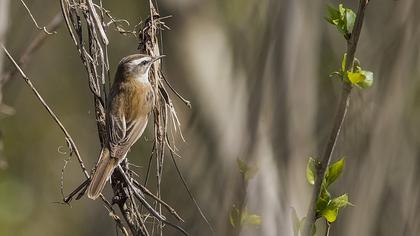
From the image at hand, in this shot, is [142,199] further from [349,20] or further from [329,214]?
[349,20]

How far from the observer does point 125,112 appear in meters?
5.34

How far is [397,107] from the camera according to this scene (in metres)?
4.05

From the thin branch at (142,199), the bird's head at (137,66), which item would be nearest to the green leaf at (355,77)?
the thin branch at (142,199)

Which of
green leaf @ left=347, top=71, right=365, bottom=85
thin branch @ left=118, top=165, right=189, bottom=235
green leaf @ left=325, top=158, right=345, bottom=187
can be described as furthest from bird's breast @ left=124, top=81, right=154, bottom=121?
green leaf @ left=347, top=71, right=365, bottom=85

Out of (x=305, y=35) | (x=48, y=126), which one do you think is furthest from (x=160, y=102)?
(x=48, y=126)

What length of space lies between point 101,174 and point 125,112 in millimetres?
1004

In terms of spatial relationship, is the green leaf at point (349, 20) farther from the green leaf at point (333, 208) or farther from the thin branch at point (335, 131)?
the green leaf at point (333, 208)

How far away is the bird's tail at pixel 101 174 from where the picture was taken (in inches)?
168

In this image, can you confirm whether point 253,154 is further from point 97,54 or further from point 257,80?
point 97,54

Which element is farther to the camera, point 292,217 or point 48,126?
point 48,126

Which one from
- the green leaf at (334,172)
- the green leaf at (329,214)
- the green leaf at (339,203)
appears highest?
the green leaf at (334,172)

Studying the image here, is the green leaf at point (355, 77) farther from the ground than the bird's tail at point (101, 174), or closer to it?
farther from the ground

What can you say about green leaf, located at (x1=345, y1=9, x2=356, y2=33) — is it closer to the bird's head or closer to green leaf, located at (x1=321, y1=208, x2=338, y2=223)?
green leaf, located at (x1=321, y1=208, x2=338, y2=223)

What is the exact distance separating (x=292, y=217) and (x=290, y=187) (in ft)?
0.37
